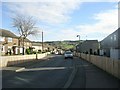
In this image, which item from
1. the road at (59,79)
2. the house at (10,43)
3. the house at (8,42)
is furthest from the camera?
the house at (10,43)

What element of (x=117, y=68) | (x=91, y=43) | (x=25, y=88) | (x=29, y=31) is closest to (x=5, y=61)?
(x=117, y=68)

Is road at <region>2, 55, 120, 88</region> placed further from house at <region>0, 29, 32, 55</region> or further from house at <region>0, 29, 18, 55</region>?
house at <region>0, 29, 32, 55</region>

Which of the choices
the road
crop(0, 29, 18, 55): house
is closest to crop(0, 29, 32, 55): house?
crop(0, 29, 18, 55): house

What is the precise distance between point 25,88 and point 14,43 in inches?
2693

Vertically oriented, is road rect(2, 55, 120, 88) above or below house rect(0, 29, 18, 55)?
below

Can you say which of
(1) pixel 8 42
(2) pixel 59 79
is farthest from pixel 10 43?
(2) pixel 59 79

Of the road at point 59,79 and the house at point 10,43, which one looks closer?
the road at point 59,79

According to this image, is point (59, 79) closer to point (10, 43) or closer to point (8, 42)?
point (8, 42)

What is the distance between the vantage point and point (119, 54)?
45.1 meters

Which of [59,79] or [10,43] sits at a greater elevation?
[10,43]

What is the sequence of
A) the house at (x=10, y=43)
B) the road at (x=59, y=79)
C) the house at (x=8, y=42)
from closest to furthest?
1. the road at (x=59, y=79)
2. the house at (x=8, y=42)
3. the house at (x=10, y=43)

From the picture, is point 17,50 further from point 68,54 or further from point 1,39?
point 68,54

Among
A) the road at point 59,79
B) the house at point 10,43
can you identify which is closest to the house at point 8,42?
the house at point 10,43

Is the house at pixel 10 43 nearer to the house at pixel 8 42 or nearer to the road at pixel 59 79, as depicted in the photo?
the house at pixel 8 42
